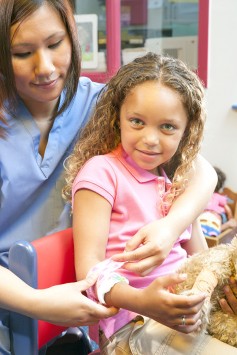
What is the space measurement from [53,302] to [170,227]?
223 millimetres

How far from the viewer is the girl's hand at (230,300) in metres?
0.74

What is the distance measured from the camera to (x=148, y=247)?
739 millimetres

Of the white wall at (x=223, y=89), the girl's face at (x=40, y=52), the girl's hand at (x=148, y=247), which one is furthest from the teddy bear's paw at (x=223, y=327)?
the white wall at (x=223, y=89)

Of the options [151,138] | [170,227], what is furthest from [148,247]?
[151,138]

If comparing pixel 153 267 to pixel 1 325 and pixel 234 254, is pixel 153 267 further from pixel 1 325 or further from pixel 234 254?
pixel 1 325

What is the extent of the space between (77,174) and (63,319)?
26cm

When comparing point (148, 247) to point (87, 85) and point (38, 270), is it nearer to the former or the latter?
point (38, 270)

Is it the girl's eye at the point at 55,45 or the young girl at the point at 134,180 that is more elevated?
the girl's eye at the point at 55,45

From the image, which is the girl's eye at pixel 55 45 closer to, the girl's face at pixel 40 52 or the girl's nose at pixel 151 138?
the girl's face at pixel 40 52

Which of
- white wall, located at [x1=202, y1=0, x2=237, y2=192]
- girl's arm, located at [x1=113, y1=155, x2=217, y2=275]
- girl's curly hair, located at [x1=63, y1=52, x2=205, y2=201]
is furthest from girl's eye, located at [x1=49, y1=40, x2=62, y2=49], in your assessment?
white wall, located at [x1=202, y1=0, x2=237, y2=192]

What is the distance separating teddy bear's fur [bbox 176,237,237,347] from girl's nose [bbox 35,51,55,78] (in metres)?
0.40

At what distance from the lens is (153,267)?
2.51 feet

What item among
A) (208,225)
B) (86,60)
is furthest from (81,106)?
(86,60)

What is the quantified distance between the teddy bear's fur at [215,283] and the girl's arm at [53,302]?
13 centimetres
